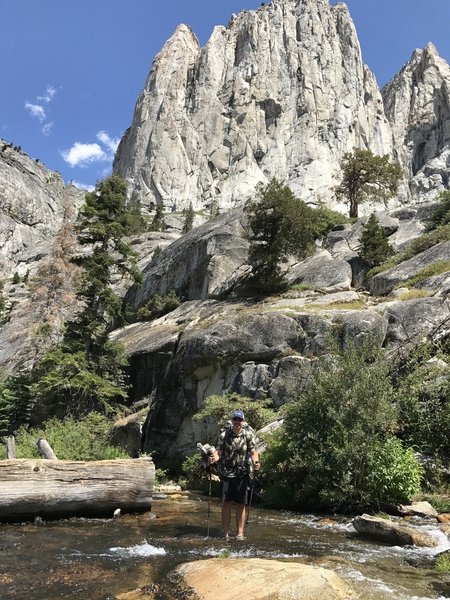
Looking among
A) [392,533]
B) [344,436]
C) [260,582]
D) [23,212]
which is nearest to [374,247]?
[344,436]

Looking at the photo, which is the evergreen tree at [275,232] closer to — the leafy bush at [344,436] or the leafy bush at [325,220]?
the leafy bush at [325,220]

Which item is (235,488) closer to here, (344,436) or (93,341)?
(344,436)

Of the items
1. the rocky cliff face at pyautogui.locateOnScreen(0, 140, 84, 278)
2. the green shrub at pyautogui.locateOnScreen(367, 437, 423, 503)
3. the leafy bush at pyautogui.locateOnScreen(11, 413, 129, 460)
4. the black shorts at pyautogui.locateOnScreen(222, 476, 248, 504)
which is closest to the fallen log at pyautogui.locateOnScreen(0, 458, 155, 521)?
the black shorts at pyautogui.locateOnScreen(222, 476, 248, 504)

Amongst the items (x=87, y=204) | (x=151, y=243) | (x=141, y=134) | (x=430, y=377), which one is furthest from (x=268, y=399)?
(x=141, y=134)

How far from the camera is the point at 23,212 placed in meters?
123

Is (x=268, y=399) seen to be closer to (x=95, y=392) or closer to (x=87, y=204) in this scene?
(x=95, y=392)

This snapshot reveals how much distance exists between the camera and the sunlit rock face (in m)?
143

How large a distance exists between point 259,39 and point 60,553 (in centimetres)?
17296

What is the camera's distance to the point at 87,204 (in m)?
27.9

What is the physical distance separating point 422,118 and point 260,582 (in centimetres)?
17863

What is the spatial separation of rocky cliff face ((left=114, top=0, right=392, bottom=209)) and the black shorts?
133994 mm

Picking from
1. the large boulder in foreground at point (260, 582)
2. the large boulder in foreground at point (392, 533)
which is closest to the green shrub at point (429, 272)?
the large boulder in foreground at point (392, 533)

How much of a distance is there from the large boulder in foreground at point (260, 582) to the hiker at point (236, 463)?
238cm

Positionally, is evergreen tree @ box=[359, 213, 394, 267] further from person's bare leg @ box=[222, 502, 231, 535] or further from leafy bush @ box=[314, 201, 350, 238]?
person's bare leg @ box=[222, 502, 231, 535]
